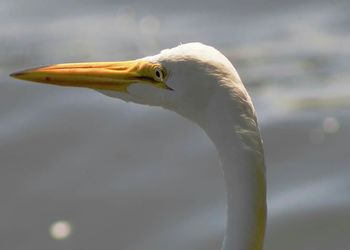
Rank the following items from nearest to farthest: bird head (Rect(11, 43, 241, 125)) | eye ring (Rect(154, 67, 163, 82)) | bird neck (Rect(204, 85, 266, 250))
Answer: bird neck (Rect(204, 85, 266, 250))
bird head (Rect(11, 43, 241, 125))
eye ring (Rect(154, 67, 163, 82))

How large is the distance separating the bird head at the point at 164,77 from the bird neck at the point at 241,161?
0.10m

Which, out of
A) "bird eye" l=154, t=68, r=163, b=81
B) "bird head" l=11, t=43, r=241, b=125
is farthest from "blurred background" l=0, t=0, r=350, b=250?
"bird eye" l=154, t=68, r=163, b=81

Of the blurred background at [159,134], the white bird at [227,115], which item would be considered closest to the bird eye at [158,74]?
the white bird at [227,115]

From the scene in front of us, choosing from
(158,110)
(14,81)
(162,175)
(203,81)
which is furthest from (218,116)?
(14,81)

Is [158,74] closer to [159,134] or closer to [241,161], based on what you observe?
[241,161]

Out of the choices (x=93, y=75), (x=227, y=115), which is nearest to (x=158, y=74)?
(x=93, y=75)

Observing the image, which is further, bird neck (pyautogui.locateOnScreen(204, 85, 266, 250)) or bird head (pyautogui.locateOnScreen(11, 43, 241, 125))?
bird head (pyautogui.locateOnScreen(11, 43, 241, 125))

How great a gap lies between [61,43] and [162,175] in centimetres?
255

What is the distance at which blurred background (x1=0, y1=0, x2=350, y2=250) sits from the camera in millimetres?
8227

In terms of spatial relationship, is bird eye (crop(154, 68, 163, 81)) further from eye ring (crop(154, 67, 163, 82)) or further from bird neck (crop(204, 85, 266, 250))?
bird neck (crop(204, 85, 266, 250))

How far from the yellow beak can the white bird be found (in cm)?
12

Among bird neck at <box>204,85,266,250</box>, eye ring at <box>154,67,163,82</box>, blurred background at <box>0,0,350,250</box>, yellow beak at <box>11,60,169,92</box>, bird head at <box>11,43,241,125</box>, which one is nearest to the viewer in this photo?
bird neck at <box>204,85,266,250</box>

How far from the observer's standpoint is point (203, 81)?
5363 mm

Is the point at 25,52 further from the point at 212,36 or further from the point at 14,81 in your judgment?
the point at 212,36
